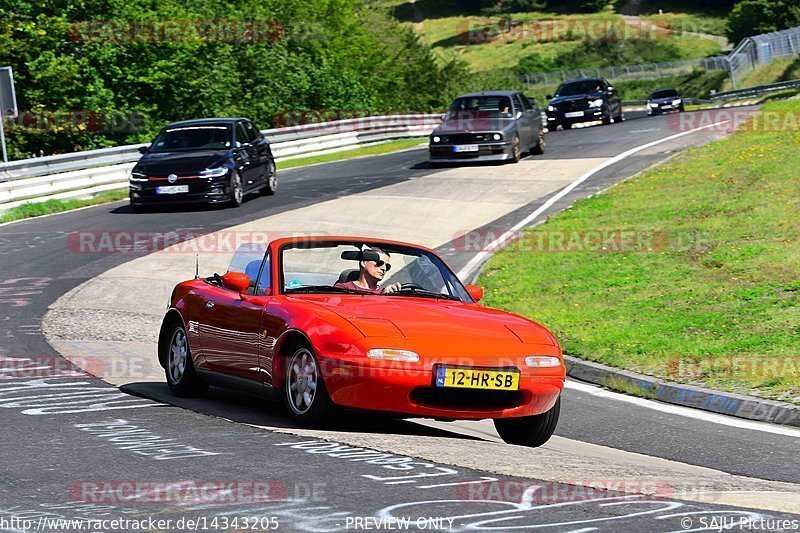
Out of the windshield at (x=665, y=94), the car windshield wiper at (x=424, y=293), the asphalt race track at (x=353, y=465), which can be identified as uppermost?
the windshield at (x=665, y=94)

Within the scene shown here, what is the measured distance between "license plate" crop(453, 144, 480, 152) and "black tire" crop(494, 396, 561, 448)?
71.7 ft

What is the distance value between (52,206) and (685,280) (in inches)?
571

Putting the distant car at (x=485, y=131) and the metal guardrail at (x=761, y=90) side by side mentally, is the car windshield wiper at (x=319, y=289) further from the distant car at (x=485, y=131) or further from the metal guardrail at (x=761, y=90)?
the metal guardrail at (x=761, y=90)

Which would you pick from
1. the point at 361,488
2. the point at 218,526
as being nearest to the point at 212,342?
the point at 361,488

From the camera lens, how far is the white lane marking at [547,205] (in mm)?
18672

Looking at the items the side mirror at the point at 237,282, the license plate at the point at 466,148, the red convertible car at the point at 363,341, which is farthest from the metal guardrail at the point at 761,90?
the side mirror at the point at 237,282

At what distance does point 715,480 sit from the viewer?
732 cm

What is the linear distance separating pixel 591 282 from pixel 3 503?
11210mm

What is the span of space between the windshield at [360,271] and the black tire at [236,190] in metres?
15.0

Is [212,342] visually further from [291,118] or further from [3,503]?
[291,118]

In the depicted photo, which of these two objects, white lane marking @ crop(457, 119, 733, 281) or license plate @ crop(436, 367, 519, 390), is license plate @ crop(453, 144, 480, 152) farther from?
license plate @ crop(436, 367, 519, 390)

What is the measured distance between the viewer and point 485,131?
1190 inches

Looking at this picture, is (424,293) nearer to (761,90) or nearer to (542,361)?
(542,361)

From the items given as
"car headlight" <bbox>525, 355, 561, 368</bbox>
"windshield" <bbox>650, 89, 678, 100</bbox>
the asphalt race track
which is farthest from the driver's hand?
"windshield" <bbox>650, 89, 678, 100</bbox>
